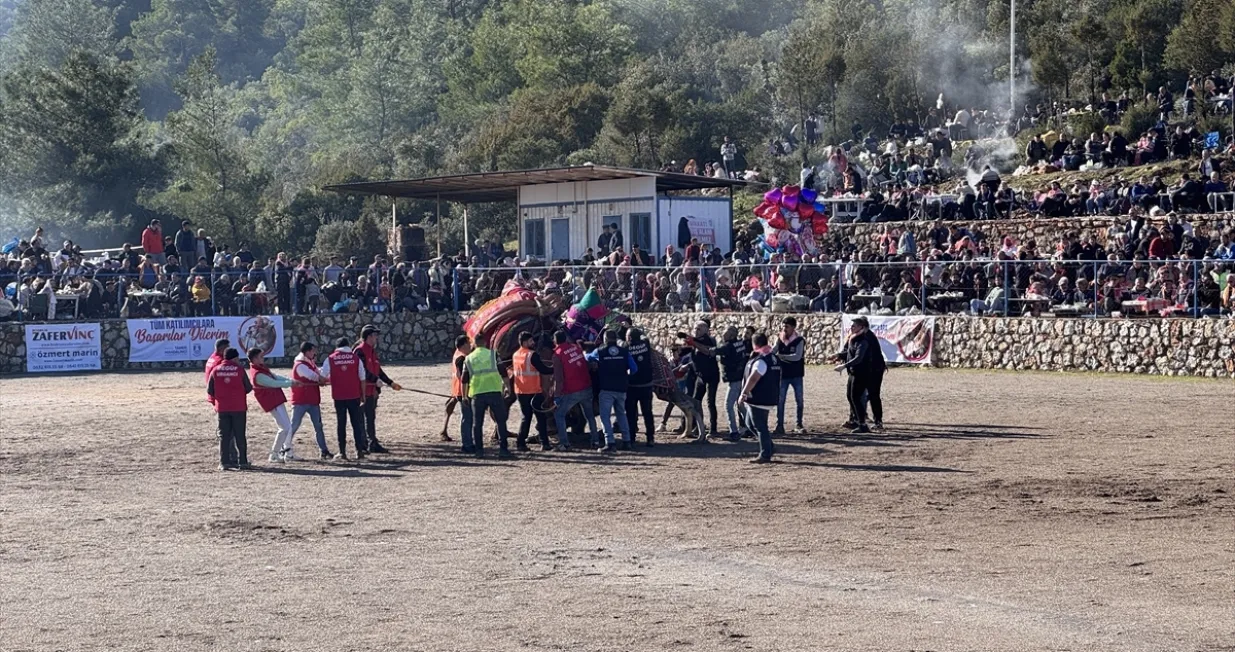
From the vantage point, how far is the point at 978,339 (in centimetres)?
3116

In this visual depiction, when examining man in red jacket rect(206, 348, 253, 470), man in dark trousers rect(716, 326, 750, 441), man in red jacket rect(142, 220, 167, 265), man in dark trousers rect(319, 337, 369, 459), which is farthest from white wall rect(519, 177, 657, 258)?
man in red jacket rect(206, 348, 253, 470)

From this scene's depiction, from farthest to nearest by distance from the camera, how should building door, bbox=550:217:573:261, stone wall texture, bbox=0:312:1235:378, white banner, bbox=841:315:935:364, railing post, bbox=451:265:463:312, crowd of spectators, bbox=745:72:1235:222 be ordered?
building door, bbox=550:217:573:261, railing post, bbox=451:265:463:312, crowd of spectators, bbox=745:72:1235:222, white banner, bbox=841:315:935:364, stone wall texture, bbox=0:312:1235:378

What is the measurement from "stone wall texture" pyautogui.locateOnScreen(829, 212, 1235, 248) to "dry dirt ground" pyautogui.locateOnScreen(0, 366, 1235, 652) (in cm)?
1263

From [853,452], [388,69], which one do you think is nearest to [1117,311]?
[853,452]

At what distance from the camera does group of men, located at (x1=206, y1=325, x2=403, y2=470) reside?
18844mm

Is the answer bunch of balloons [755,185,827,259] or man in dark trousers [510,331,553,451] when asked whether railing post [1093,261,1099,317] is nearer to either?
bunch of balloons [755,185,827,259]

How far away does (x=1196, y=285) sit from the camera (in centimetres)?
2797

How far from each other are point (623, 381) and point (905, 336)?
13958 mm

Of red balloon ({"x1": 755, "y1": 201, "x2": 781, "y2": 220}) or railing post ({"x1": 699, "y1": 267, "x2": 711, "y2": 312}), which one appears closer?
railing post ({"x1": 699, "y1": 267, "x2": 711, "y2": 312})

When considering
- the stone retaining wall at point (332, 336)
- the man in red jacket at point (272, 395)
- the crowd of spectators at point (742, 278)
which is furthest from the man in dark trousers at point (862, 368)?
the stone retaining wall at point (332, 336)

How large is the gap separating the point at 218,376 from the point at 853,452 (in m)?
7.61

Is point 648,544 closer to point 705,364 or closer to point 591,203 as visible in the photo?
point 705,364

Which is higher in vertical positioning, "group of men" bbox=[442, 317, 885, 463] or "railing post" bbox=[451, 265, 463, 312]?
"railing post" bbox=[451, 265, 463, 312]

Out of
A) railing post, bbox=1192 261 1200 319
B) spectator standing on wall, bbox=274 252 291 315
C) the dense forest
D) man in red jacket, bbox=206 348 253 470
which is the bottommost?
man in red jacket, bbox=206 348 253 470
